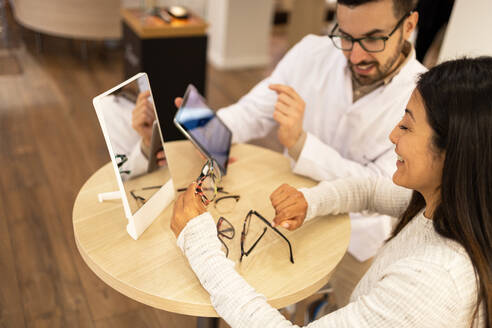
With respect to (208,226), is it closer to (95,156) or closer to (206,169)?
(206,169)

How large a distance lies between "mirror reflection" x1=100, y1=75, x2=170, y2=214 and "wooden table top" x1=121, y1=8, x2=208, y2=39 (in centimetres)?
Answer: 190

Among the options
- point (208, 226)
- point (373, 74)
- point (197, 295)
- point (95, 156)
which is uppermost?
point (373, 74)

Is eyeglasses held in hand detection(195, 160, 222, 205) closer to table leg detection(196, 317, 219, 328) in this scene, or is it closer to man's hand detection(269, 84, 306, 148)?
man's hand detection(269, 84, 306, 148)

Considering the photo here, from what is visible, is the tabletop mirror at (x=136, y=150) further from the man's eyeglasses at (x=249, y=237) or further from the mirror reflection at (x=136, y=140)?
the man's eyeglasses at (x=249, y=237)

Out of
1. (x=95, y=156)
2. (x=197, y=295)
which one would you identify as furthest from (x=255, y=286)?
(x=95, y=156)

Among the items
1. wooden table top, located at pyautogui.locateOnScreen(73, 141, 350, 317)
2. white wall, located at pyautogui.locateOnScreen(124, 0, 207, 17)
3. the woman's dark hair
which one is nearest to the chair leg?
white wall, located at pyautogui.locateOnScreen(124, 0, 207, 17)

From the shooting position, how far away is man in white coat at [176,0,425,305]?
4.96 ft

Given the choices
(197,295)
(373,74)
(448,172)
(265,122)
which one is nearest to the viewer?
(448,172)

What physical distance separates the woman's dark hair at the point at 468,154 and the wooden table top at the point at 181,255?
387 millimetres

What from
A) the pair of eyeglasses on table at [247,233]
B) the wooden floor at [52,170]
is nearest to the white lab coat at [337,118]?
the pair of eyeglasses on table at [247,233]

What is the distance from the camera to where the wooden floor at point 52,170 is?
6.34ft

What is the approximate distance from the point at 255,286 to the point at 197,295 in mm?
140

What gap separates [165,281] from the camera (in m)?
1.11

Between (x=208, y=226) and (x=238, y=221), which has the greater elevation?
(x=208, y=226)
